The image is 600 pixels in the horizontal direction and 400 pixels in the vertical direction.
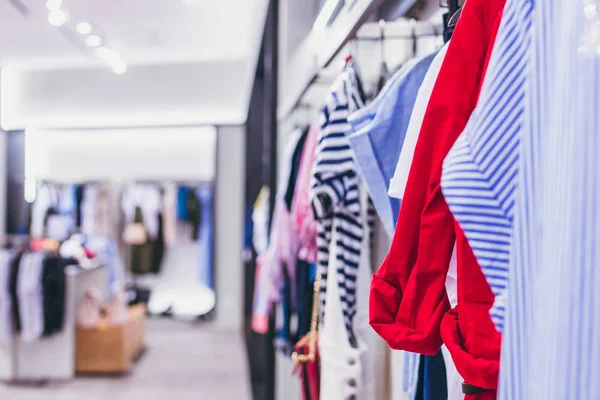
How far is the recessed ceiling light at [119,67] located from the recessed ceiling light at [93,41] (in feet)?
3.97

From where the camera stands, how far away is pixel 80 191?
5680 millimetres

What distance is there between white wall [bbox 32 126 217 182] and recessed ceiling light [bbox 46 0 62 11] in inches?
165

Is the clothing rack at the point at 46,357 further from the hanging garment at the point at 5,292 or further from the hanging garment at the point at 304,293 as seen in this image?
the hanging garment at the point at 304,293

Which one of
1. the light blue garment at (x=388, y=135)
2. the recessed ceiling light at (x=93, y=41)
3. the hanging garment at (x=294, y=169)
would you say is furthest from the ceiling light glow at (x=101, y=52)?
the light blue garment at (x=388, y=135)

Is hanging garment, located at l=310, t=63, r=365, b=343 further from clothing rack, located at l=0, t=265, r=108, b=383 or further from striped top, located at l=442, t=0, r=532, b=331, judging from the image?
clothing rack, located at l=0, t=265, r=108, b=383

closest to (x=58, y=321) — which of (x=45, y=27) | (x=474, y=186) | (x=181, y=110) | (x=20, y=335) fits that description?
(x=20, y=335)

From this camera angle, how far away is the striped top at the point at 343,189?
3.26 ft

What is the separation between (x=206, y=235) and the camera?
19.0 feet

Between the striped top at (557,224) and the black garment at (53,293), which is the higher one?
the striped top at (557,224)

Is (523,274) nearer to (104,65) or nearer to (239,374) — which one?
(239,374)

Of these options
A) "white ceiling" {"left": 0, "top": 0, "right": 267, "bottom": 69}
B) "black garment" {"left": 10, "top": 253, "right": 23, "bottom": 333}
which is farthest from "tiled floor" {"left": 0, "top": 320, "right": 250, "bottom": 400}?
"white ceiling" {"left": 0, "top": 0, "right": 267, "bottom": 69}

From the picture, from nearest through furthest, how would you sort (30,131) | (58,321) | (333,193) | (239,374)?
(333,193) → (30,131) → (58,321) → (239,374)

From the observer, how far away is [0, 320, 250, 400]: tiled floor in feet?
11.3

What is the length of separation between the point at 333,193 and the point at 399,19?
1.88 ft
